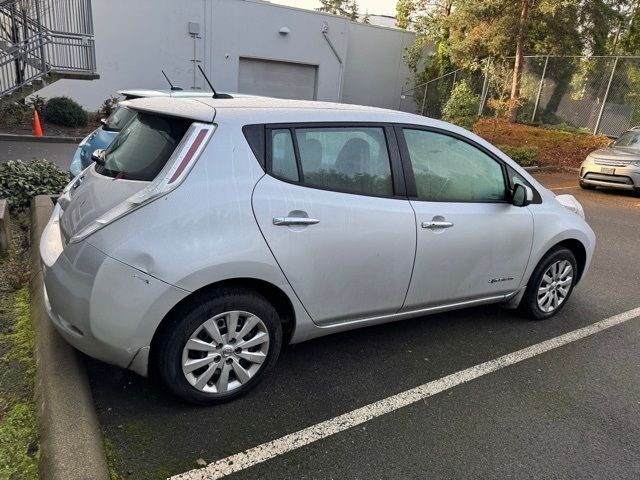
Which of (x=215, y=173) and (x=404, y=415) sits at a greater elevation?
(x=215, y=173)

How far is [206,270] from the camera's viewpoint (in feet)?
8.46

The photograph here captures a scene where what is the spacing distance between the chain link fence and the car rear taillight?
17.7 metres

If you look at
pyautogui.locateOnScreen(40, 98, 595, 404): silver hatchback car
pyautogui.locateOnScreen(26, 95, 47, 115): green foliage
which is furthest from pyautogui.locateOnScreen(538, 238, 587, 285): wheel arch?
pyautogui.locateOnScreen(26, 95, 47, 115): green foliage

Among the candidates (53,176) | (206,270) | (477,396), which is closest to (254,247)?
(206,270)

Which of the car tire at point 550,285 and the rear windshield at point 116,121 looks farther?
the rear windshield at point 116,121

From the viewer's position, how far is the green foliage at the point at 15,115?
1402 centimetres

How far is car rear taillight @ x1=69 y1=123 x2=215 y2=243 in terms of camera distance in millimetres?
2568

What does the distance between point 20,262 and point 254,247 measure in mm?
2839

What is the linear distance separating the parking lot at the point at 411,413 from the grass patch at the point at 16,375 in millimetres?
344

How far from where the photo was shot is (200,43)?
18500mm

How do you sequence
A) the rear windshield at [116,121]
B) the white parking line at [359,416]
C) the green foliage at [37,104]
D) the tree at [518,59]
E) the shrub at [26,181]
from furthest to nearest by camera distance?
the tree at [518,59] < the green foliage at [37,104] < the rear windshield at [116,121] < the shrub at [26,181] < the white parking line at [359,416]

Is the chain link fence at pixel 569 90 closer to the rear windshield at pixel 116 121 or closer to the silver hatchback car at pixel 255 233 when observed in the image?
the silver hatchback car at pixel 255 233

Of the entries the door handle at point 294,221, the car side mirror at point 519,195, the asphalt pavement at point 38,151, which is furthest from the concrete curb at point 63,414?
the asphalt pavement at point 38,151

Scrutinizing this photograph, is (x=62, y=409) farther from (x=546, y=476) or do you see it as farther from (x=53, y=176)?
(x=53, y=176)
